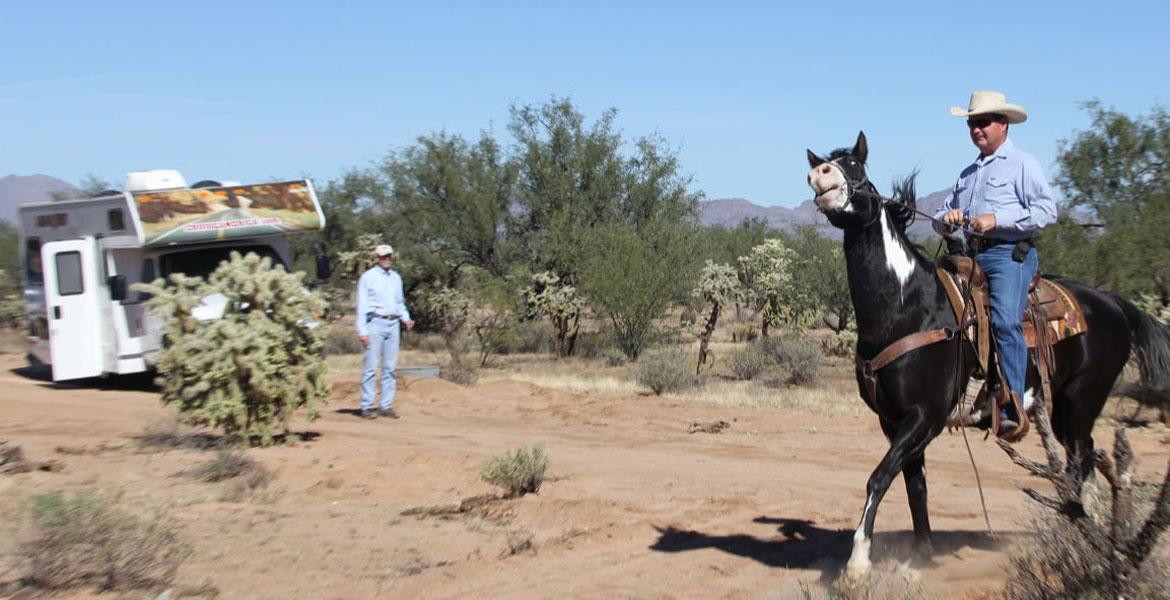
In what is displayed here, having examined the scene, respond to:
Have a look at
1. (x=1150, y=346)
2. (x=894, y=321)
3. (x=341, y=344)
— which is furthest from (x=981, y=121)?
(x=341, y=344)

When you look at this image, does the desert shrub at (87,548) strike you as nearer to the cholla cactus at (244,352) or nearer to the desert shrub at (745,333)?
the cholla cactus at (244,352)

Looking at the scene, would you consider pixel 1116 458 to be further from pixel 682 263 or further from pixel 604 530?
pixel 682 263

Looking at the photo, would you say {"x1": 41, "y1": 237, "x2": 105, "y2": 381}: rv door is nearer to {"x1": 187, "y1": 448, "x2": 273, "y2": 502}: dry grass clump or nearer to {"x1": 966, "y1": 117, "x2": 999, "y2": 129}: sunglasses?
{"x1": 187, "y1": 448, "x2": 273, "y2": 502}: dry grass clump

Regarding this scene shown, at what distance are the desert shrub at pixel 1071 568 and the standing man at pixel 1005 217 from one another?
3.74 ft

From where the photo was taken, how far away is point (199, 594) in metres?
6.07

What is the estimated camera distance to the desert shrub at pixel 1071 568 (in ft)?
14.7

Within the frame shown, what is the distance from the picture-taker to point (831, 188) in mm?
6168

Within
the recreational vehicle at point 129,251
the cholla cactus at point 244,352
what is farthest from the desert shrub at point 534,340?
the cholla cactus at point 244,352

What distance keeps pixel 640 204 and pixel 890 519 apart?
876 inches

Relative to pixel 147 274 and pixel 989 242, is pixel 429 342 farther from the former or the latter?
pixel 989 242

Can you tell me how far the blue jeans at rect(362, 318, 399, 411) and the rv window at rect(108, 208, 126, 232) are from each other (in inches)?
215

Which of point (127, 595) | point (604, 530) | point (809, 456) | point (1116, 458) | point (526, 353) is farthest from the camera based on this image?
point (526, 353)

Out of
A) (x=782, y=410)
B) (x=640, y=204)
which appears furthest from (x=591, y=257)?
(x=782, y=410)

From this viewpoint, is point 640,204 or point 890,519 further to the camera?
point 640,204
